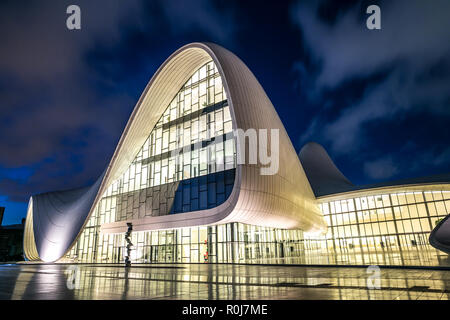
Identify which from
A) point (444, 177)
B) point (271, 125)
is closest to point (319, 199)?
point (444, 177)

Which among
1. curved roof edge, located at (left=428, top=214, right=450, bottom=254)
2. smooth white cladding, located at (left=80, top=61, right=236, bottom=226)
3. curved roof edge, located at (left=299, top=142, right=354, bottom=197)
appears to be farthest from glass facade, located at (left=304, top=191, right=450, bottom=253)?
smooth white cladding, located at (left=80, top=61, right=236, bottom=226)

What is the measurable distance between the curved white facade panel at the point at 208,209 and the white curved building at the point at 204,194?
0.14 m

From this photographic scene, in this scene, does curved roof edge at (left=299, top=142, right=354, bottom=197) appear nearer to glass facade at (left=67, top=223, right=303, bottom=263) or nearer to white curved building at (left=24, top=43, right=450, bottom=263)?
white curved building at (left=24, top=43, right=450, bottom=263)

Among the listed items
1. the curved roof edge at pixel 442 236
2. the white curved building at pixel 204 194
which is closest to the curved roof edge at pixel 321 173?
the white curved building at pixel 204 194

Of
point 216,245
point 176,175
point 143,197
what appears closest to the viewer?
point 216,245

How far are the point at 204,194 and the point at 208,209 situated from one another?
6.70ft

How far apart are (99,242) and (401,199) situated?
1862 inches

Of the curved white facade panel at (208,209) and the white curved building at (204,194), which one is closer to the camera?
the curved white facade panel at (208,209)

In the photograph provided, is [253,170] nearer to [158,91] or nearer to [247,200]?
[247,200]

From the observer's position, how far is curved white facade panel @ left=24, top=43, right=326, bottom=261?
23.4m

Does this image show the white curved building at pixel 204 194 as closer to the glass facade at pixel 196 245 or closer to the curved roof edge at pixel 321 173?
the glass facade at pixel 196 245

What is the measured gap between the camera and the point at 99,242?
3706 cm

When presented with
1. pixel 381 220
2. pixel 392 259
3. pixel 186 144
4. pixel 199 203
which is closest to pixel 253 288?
pixel 392 259

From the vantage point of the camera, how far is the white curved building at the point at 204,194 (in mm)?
24562
